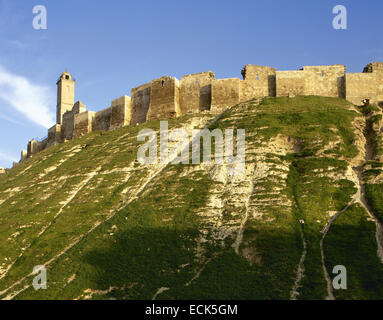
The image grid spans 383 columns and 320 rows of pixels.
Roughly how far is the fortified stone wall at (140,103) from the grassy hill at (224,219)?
40.6 ft

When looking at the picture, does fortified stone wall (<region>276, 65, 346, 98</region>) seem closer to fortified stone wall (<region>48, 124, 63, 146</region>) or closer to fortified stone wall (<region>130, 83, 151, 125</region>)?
fortified stone wall (<region>130, 83, 151, 125</region>)

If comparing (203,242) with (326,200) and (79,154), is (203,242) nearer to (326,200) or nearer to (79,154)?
(326,200)

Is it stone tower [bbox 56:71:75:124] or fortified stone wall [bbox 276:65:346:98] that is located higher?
stone tower [bbox 56:71:75:124]

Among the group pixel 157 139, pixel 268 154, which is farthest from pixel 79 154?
pixel 268 154

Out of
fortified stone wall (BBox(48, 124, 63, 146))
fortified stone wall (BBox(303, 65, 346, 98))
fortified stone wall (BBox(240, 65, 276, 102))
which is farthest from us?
fortified stone wall (BBox(48, 124, 63, 146))

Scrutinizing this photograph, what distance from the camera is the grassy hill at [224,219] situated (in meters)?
26.8

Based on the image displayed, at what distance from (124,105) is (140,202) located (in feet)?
83.8

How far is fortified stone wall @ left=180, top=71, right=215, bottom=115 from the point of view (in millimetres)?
55125

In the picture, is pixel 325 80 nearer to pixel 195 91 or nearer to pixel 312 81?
pixel 312 81

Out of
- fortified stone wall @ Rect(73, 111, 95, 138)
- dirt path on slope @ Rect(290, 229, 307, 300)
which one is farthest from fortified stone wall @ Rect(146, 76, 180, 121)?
dirt path on slope @ Rect(290, 229, 307, 300)

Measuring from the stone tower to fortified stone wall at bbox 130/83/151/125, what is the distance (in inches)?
906

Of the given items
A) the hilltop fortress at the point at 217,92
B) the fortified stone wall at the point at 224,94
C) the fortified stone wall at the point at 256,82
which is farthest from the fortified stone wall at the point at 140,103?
the fortified stone wall at the point at 256,82

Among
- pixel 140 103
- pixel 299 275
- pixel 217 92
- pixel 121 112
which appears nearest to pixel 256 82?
pixel 217 92
